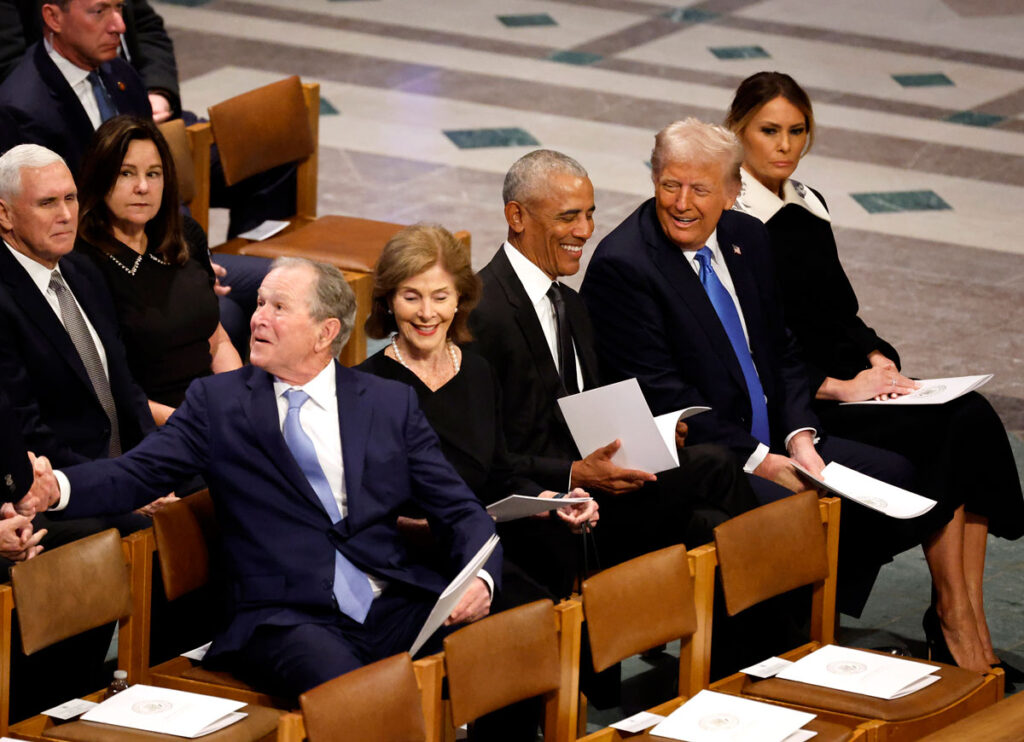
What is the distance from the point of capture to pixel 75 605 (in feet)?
10.9

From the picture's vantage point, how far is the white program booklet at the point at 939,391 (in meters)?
4.51

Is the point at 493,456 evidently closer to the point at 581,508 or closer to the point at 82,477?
the point at 581,508

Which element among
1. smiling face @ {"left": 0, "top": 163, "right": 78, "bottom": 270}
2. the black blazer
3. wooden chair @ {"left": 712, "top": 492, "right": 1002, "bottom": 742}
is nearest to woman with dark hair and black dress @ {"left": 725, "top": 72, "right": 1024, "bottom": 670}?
wooden chair @ {"left": 712, "top": 492, "right": 1002, "bottom": 742}

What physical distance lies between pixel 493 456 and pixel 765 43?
7.51 meters

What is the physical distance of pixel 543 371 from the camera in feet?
14.0

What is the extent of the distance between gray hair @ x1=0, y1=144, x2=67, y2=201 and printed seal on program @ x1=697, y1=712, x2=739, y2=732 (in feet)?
6.73

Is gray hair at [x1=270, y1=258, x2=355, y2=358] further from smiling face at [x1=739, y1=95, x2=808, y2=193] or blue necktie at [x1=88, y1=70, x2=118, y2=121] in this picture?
blue necktie at [x1=88, y1=70, x2=118, y2=121]

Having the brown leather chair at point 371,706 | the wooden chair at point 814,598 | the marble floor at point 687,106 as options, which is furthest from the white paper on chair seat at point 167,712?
the marble floor at point 687,106

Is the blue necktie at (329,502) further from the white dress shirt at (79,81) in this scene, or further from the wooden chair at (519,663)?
the white dress shirt at (79,81)

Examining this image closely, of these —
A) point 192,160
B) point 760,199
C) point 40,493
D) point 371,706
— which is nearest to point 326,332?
point 40,493

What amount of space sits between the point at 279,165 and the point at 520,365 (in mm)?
2476

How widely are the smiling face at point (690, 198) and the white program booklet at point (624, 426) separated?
556 millimetres

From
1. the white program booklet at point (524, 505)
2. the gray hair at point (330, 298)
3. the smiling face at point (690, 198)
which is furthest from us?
the smiling face at point (690, 198)

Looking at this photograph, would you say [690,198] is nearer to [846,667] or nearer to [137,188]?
[846,667]
